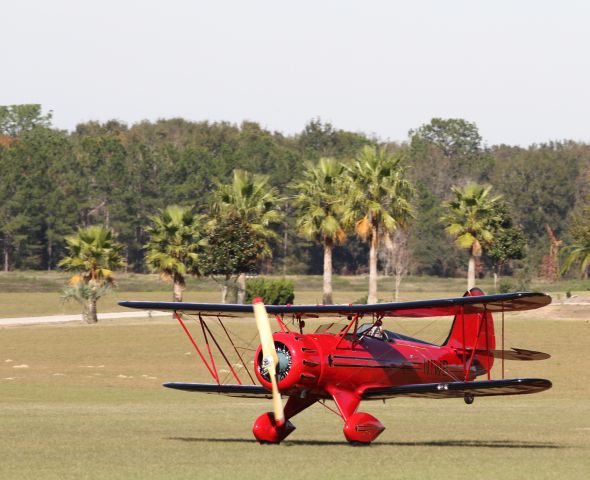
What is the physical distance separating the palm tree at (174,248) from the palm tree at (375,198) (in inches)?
392

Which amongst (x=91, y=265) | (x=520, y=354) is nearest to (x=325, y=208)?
(x=91, y=265)

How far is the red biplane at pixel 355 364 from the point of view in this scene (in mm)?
19797

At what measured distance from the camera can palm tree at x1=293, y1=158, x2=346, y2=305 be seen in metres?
76.4

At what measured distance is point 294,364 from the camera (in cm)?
1988

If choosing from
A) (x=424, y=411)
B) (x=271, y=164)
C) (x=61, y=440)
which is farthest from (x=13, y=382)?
(x=271, y=164)

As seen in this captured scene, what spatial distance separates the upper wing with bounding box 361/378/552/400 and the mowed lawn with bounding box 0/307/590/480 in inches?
37.1

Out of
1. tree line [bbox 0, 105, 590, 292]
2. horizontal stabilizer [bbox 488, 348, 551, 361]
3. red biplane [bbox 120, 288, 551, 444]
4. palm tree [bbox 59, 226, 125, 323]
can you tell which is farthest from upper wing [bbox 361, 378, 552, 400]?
tree line [bbox 0, 105, 590, 292]

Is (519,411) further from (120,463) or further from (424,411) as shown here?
(120,463)

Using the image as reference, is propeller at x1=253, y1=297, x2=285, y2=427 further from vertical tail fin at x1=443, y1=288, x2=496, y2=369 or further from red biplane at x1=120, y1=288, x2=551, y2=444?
vertical tail fin at x1=443, y1=288, x2=496, y2=369

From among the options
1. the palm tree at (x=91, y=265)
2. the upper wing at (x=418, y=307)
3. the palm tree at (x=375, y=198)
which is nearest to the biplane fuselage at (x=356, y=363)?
the upper wing at (x=418, y=307)

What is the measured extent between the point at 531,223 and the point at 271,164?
1298 inches

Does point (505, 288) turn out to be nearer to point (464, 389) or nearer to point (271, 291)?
point (271, 291)

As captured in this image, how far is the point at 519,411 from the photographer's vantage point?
3138cm

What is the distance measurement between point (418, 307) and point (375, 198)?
5518 cm
